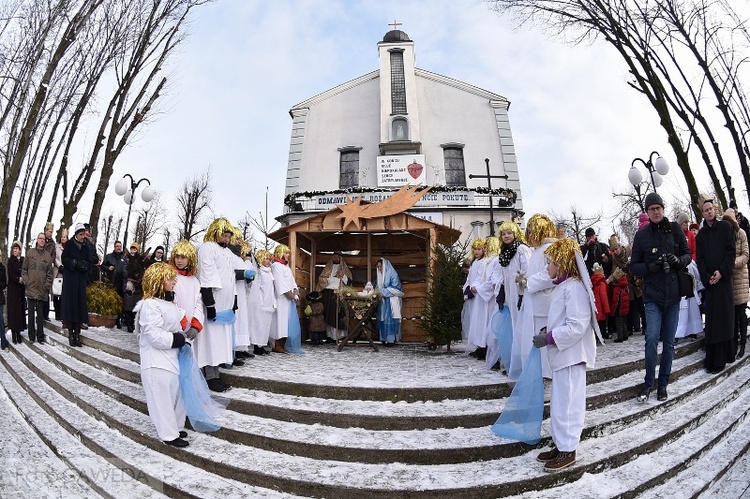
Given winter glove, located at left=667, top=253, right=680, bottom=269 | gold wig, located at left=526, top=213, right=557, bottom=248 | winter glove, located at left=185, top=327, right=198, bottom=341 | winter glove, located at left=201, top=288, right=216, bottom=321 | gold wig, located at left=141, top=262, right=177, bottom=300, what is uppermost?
gold wig, located at left=526, top=213, right=557, bottom=248

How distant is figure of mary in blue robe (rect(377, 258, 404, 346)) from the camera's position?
1008cm

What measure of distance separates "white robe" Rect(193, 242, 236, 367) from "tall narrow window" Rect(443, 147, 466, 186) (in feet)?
64.6

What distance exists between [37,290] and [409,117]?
62.5ft

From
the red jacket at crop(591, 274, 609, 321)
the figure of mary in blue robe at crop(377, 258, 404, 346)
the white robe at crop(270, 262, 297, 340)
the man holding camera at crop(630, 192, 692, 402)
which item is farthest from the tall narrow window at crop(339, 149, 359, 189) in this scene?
the man holding camera at crop(630, 192, 692, 402)

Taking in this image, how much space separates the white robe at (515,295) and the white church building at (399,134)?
1715cm

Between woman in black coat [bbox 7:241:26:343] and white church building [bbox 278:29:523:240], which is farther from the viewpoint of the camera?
white church building [bbox 278:29:523:240]

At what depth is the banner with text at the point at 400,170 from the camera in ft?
78.1

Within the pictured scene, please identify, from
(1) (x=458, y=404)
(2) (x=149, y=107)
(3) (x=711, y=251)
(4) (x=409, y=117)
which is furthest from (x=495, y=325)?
(4) (x=409, y=117)

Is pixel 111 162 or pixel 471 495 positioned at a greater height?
pixel 111 162

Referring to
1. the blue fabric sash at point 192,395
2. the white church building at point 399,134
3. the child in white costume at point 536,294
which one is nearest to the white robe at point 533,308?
the child in white costume at point 536,294

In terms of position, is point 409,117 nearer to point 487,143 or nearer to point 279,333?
point 487,143

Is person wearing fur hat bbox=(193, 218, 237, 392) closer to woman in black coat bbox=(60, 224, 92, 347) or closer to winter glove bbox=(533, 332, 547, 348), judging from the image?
winter glove bbox=(533, 332, 547, 348)

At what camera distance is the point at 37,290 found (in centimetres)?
959

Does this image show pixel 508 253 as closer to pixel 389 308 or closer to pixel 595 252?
pixel 595 252
